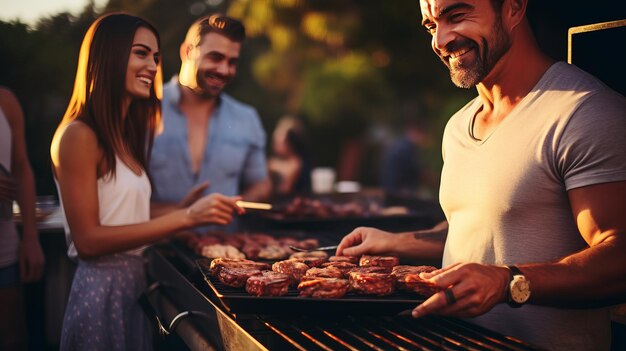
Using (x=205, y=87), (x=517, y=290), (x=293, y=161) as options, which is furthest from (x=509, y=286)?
(x=293, y=161)

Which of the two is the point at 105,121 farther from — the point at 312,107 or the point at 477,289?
the point at 312,107

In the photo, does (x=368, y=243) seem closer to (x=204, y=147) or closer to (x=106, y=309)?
(x=106, y=309)

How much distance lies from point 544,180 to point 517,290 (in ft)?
1.60

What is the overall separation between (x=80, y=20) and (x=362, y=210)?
7098 millimetres

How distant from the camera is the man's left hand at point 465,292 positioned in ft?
6.74

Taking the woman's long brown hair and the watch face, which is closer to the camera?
the watch face

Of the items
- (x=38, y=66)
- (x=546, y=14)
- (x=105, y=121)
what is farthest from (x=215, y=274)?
(x=38, y=66)

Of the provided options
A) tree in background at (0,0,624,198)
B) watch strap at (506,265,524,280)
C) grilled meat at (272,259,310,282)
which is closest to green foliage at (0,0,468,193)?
tree in background at (0,0,624,198)

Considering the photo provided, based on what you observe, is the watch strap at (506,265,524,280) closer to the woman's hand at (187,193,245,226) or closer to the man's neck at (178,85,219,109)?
the woman's hand at (187,193,245,226)

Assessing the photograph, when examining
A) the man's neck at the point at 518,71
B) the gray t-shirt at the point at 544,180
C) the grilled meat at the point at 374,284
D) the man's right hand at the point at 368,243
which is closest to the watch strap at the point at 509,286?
the gray t-shirt at the point at 544,180

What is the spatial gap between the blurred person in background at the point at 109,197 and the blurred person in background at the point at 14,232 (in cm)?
66

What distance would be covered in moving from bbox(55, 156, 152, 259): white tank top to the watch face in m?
2.12

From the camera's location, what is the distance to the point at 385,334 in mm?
2361

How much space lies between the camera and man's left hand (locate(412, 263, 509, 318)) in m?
2.05
